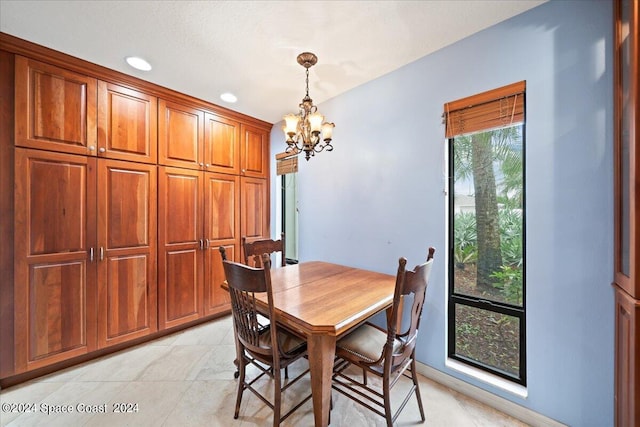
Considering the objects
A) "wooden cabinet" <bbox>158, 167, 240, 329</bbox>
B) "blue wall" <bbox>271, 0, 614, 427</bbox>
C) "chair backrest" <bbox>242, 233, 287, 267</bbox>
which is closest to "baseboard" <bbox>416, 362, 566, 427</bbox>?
"blue wall" <bbox>271, 0, 614, 427</bbox>

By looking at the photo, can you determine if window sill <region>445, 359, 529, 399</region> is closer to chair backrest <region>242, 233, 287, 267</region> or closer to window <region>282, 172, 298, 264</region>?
chair backrest <region>242, 233, 287, 267</region>

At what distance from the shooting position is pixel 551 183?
144 centimetres

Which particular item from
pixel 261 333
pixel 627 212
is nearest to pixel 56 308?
pixel 261 333

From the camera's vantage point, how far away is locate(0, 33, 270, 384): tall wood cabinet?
1.83 metres

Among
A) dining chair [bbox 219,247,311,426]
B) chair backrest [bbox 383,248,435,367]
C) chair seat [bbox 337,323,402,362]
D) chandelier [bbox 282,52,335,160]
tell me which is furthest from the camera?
chandelier [bbox 282,52,335,160]

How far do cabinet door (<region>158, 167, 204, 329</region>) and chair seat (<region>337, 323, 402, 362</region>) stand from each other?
6.60ft

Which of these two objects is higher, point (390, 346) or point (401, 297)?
point (401, 297)

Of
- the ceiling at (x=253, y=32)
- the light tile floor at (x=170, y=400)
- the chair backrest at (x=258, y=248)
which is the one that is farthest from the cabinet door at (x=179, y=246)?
the ceiling at (x=253, y=32)

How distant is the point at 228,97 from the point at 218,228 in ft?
5.00

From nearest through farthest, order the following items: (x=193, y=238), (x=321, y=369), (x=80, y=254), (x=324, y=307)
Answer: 1. (x=321, y=369)
2. (x=324, y=307)
3. (x=80, y=254)
4. (x=193, y=238)

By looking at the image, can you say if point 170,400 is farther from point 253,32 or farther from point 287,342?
point 253,32

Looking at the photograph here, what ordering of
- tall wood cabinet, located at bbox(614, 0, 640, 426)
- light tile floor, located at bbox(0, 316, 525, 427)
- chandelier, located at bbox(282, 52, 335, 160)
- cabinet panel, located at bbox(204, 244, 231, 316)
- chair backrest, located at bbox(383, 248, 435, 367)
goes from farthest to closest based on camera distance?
cabinet panel, located at bbox(204, 244, 231, 316)
chandelier, located at bbox(282, 52, 335, 160)
light tile floor, located at bbox(0, 316, 525, 427)
chair backrest, located at bbox(383, 248, 435, 367)
tall wood cabinet, located at bbox(614, 0, 640, 426)

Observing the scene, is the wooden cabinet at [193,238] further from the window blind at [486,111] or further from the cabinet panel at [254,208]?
the window blind at [486,111]

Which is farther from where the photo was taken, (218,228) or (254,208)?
(254,208)
